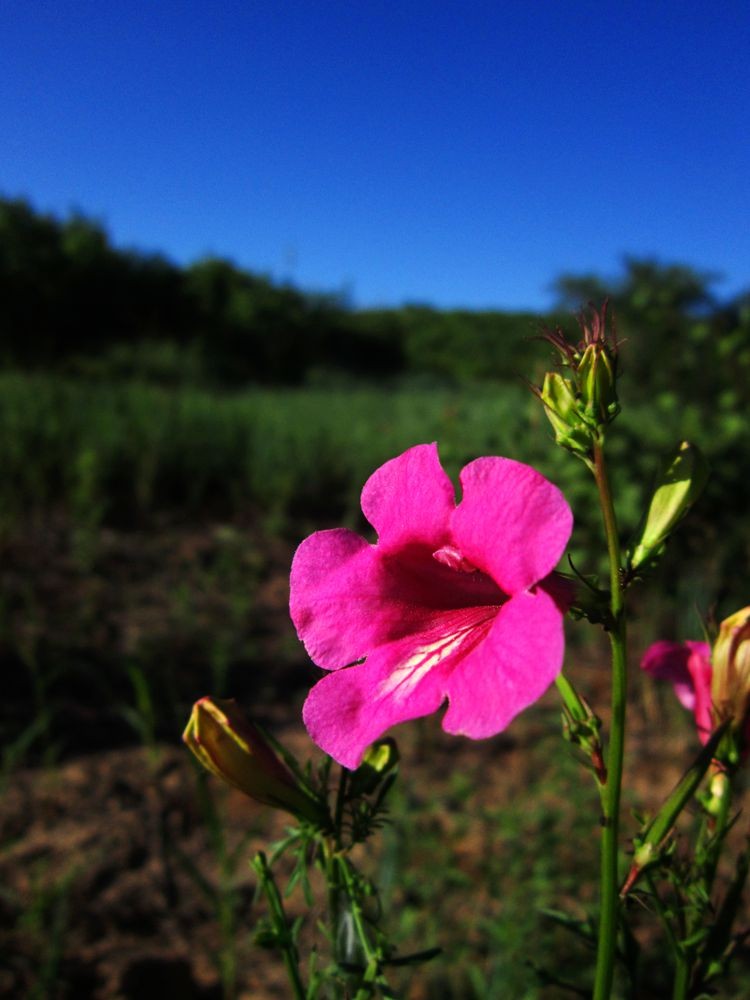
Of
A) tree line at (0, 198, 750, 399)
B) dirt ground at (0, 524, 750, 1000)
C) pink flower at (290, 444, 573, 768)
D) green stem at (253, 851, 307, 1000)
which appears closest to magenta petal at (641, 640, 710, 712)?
pink flower at (290, 444, 573, 768)

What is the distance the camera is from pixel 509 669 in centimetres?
57

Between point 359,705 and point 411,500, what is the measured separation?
0.19 metres

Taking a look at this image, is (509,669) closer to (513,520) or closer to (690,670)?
(513,520)

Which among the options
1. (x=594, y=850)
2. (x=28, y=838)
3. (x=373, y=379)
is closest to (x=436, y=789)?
(x=594, y=850)

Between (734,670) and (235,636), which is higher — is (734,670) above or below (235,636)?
above

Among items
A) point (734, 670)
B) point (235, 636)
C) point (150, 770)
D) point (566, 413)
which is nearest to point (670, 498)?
point (566, 413)

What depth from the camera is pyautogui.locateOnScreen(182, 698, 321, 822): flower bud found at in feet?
2.60

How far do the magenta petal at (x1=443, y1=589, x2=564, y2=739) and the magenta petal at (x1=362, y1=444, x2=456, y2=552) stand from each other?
13cm

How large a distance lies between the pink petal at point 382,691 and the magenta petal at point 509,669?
27 mm

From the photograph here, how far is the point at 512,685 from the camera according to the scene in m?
0.56

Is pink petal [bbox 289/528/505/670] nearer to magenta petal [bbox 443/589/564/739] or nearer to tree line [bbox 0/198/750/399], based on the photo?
magenta petal [bbox 443/589/564/739]

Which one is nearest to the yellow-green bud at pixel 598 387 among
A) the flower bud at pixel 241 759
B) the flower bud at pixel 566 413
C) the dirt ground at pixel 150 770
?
the flower bud at pixel 566 413

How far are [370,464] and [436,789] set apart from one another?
11.3 ft

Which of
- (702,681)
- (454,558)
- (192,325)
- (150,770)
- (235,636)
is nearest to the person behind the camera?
(454,558)
